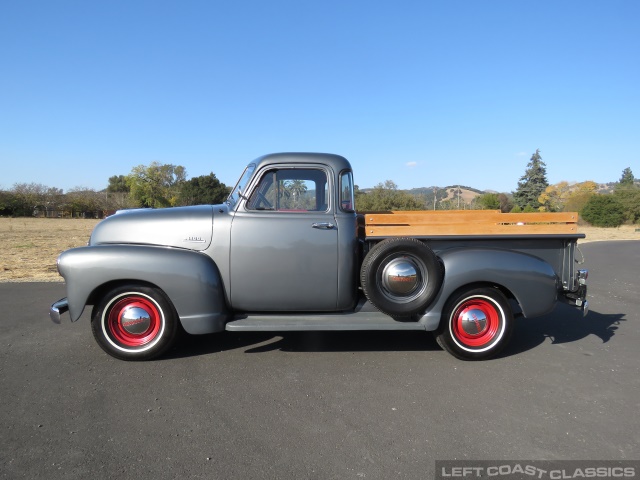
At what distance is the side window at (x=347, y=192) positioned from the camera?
4.15m

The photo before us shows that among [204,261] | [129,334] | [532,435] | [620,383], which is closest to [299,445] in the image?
[532,435]

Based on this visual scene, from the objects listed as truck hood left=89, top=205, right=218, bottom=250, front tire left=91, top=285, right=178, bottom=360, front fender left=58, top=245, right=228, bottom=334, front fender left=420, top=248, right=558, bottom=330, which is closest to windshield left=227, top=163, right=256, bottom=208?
truck hood left=89, top=205, right=218, bottom=250

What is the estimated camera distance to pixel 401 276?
387cm

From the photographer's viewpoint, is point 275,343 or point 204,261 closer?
point 204,261

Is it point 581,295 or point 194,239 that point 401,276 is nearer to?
point 581,295

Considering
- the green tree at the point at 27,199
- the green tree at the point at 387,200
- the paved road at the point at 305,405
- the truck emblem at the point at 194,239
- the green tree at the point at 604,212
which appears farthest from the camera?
the green tree at the point at 27,199

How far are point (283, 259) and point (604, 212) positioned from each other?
4072cm

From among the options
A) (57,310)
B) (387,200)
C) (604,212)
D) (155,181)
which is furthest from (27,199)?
(604,212)

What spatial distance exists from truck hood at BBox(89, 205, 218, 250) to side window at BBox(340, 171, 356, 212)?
1332 millimetres

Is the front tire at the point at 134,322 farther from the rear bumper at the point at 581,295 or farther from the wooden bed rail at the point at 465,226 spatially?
the rear bumper at the point at 581,295

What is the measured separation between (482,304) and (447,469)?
207cm

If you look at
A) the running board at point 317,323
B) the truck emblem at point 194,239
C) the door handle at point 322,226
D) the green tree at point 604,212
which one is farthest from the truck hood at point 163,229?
the green tree at point 604,212

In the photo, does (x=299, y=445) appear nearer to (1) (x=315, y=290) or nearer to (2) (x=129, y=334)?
(1) (x=315, y=290)

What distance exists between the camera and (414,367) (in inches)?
152
